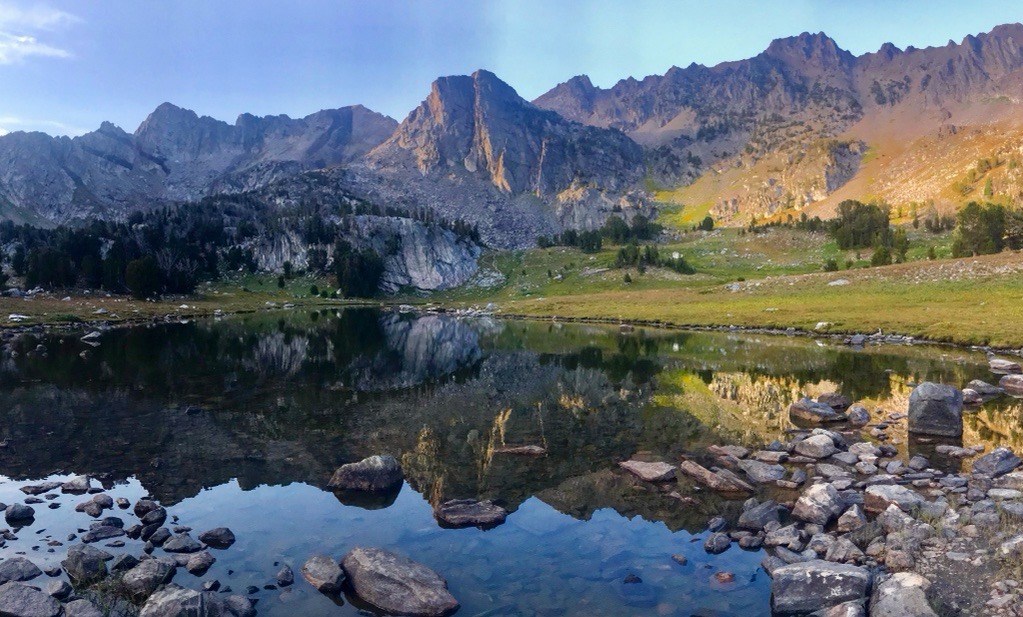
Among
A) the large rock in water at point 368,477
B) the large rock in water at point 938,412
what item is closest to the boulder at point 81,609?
the large rock in water at point 368,477

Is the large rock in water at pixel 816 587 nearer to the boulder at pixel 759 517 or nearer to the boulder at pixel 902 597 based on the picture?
the boulder at pixel 902 597

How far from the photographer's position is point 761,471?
766 inches

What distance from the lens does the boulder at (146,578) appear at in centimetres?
1175

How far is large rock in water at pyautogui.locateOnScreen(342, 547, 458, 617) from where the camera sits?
11.6 metres

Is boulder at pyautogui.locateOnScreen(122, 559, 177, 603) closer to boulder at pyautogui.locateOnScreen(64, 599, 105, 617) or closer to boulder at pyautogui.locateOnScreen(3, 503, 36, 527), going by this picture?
boulder at pyautogui.locateOnScreen(64, 599, 105, 617)

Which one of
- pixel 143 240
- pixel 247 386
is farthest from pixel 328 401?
pixel 143 240

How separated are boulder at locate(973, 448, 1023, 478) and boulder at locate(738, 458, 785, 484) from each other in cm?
602

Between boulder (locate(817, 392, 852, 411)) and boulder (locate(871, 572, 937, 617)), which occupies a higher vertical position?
boulder (locate(871, 572, 937, 617))

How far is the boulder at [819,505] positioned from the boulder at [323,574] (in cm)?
1199

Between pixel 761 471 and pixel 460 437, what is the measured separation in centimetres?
1171

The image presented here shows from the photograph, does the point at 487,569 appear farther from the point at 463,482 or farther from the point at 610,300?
the point at 610,300

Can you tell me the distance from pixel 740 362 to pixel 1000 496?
1203 inches

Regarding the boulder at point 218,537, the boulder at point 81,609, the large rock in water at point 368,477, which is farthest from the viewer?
the large rock in water at point 368,477

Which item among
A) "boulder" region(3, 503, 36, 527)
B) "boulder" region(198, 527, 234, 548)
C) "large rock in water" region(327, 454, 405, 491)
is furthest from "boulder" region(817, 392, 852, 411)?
"boulder" region(3, 503, 36, 527)
